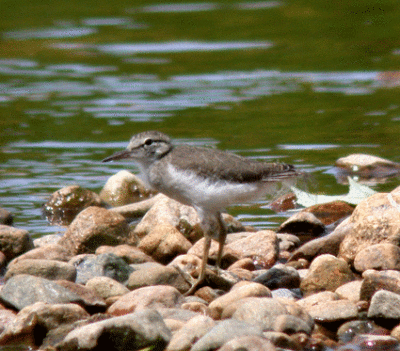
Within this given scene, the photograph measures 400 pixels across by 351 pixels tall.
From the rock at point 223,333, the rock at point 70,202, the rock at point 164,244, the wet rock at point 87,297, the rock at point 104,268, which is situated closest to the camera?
the rock at point 223,333

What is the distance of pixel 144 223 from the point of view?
27.8 feet

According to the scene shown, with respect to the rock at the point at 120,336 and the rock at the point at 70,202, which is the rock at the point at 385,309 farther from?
the rock at the point at 70,202

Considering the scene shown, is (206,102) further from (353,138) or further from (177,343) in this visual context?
(177,343)

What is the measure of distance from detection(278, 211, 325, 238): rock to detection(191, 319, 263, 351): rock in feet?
10.8

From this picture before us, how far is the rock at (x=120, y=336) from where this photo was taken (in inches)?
210

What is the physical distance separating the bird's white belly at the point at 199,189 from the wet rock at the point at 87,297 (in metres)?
1.15

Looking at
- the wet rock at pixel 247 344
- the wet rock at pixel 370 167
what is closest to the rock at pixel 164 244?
the wet rock at pixel 247 344

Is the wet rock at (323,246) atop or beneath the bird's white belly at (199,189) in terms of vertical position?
beneath

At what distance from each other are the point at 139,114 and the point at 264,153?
11.8 feet

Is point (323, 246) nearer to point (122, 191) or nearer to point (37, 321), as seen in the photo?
point (37, 321)

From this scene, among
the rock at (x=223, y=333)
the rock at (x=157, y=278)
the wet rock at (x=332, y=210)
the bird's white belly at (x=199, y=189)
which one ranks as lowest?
the wet rock at (x=332, y=210)

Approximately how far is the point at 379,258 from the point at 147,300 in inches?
78.2

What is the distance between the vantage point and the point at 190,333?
17.7 ft

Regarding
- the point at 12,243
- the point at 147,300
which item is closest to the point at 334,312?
the point at 147,300
